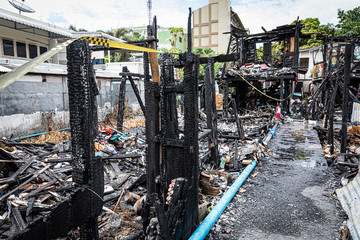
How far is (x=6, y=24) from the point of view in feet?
44.8

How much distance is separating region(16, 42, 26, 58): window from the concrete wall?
688cm

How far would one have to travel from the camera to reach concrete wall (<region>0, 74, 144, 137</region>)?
28.3ft

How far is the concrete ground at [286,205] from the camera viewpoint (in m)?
3.20

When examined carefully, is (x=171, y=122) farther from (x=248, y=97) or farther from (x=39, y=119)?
(x=248, y=97)

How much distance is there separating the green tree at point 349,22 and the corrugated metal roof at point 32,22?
29582mm

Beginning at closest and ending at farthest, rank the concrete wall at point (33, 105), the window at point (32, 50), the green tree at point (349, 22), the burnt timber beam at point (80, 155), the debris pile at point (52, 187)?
the burnt timber beam at point (80, 155) < the debris pile at point (52, 187) < the concrete wall at point (33, 105) < the window at point (32, 50) < the green tree at point (349, 22)

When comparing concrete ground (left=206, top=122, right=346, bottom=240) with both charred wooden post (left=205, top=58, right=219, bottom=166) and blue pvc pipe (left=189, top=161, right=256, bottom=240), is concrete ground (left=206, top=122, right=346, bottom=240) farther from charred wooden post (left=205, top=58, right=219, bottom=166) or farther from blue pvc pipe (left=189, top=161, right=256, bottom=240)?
charred wooden post (left=205, top=58, right=219, bottom=166)

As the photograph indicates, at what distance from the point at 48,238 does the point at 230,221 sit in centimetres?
270

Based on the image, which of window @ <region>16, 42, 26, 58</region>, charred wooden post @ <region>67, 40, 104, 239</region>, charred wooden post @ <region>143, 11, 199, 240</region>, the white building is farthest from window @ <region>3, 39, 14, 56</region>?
charred wooden post @ <region>67, 40, 104, 239</region>

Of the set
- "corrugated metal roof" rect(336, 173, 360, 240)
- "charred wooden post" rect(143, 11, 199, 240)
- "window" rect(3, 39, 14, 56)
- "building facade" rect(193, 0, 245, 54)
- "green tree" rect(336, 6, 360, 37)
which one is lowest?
"corrugated metal roof" rect(336, 173, 360, 240)

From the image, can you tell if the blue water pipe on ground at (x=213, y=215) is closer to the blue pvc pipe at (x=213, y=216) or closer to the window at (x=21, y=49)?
the blue pvc pipe at (x=213, y=216)

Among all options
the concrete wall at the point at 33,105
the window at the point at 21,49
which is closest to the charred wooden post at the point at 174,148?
the concrete wall at the point at 33,105

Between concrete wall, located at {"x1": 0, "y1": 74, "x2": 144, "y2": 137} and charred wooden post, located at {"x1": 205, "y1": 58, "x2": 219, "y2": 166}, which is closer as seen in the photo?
charred wooden post, located at {"x1": 205, "y1": 58, "x2": 219, "y2": 166}

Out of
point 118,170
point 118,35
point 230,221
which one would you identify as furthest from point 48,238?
point 118,35
